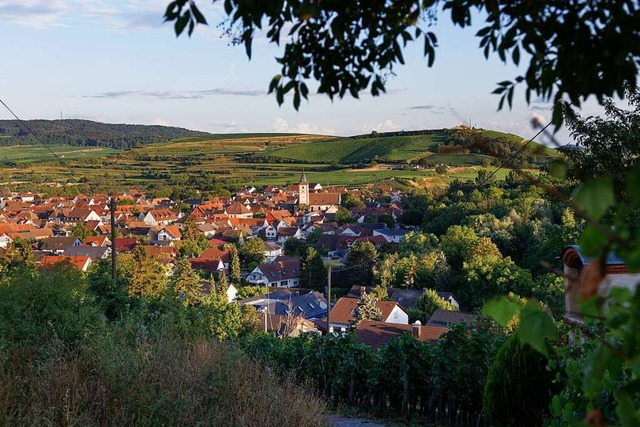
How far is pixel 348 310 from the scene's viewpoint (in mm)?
25641

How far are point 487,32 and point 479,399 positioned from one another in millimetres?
6843

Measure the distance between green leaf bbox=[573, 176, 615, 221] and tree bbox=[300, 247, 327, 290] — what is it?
3828cm

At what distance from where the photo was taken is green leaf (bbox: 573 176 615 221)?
100 cm

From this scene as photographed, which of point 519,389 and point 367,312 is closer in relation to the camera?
point 519,389

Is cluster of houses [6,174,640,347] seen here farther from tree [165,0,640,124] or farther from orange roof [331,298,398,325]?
tree [165,0,640,124]

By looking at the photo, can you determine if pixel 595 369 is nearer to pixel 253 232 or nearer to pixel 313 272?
pixel 313 272

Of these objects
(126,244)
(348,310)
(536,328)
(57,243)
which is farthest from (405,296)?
(57,243)

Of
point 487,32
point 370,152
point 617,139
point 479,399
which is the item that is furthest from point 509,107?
point 370,152

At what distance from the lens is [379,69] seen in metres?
2.02

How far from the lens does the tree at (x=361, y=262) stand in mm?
37094

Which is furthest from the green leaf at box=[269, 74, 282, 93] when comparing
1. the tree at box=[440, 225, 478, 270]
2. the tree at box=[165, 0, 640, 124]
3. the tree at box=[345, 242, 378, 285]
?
the tree at box=[345, 242, 378, 285]

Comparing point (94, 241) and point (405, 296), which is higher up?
point (405, 296)

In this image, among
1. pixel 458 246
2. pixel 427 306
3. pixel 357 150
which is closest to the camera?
pixel 427 306

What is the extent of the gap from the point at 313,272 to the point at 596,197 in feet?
127
